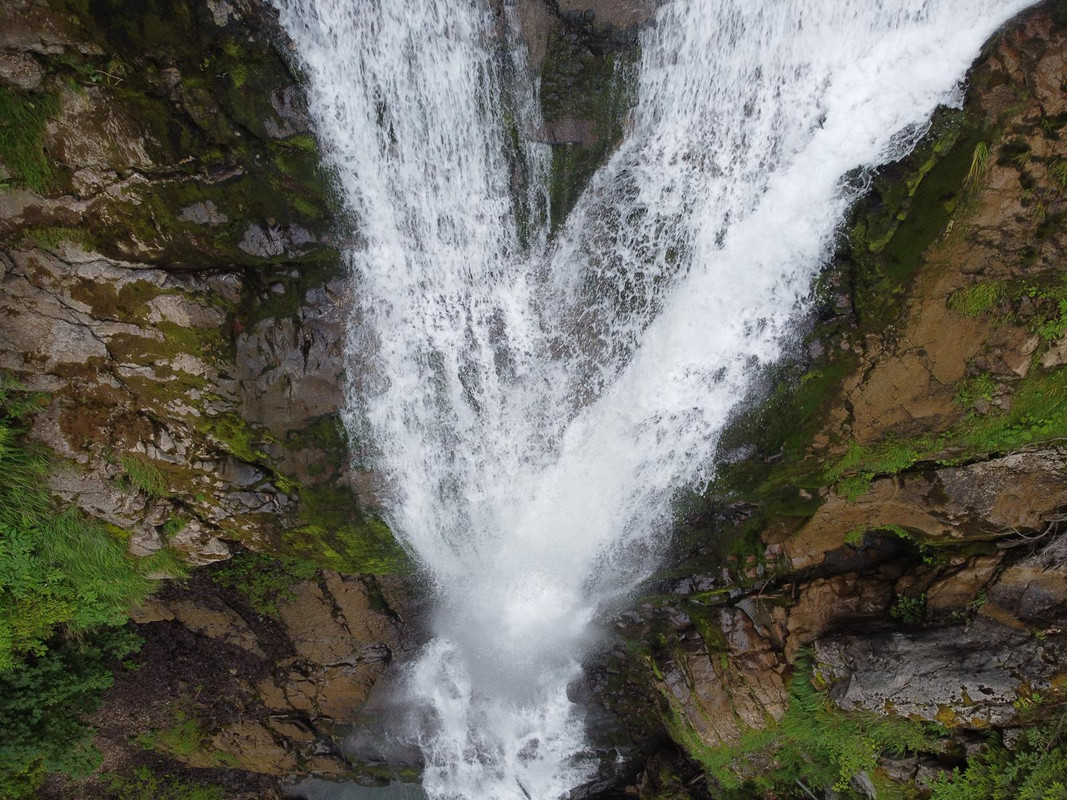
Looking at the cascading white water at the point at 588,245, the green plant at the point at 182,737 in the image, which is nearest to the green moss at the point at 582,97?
the cascading white water at the point at 588,245

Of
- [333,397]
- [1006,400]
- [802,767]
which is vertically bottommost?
[802,767]

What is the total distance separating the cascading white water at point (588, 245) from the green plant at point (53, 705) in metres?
4.25

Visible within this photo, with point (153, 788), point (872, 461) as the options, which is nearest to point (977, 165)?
point (872, 461)

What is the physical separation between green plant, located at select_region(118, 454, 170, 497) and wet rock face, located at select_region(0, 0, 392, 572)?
0.06 feet

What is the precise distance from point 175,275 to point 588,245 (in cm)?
371

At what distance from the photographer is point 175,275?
5.07m

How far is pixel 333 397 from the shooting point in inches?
222

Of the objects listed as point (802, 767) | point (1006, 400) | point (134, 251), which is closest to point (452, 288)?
point (134, 251)

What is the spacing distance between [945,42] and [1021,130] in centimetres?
87

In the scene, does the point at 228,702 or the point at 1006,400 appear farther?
the point at 228,702

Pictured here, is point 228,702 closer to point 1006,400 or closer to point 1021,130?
point 1006,400

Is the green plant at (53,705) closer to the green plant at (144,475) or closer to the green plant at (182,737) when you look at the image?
the green plant at (182,737)

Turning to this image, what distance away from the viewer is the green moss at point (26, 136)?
4219mm

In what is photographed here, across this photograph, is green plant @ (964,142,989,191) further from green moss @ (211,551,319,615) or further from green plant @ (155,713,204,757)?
green plant @ (155,713,204,757)
